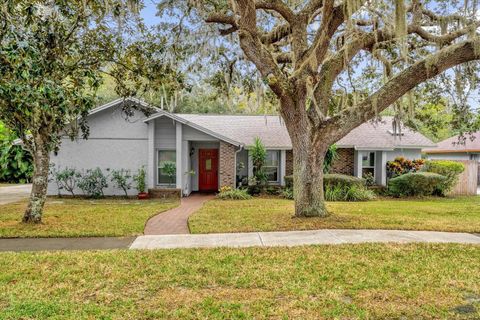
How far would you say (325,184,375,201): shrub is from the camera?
15.0 m

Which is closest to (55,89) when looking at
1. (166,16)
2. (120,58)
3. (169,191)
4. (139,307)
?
(139,307)

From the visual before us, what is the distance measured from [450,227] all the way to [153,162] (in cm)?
1170

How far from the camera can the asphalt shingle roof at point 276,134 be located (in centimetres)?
1769

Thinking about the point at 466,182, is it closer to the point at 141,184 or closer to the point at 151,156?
the point at 151,156

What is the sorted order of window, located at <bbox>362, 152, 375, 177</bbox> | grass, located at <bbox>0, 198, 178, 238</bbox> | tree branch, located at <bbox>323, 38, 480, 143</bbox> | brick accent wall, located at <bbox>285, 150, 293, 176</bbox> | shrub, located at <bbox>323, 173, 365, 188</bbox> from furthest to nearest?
1. window, located at <bbox>362, 152, 375, 177</bbox>
2. brick accent wall, located at <bbox>285, 150, 293, 176</bbox>
3. shrub, located at <bbox>323, 173, 365, 188</bbox>
4. grass, located at <bbox>0, 198, 178, 238</bbox>
5. tree branch, located at <bbox>323, 38, 480, 143</bbox>

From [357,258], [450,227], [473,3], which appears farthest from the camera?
[450,227]

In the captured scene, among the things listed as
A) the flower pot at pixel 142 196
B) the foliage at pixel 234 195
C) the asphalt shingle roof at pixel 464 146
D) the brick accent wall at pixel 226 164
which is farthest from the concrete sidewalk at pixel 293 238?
the asphalt shingle roof at pixel 464 146

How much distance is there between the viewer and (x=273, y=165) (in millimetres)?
18188

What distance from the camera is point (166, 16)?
35.0 ft

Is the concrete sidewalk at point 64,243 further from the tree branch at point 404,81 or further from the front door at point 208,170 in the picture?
the front door at point 208,170

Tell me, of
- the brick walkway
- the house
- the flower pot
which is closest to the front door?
the house

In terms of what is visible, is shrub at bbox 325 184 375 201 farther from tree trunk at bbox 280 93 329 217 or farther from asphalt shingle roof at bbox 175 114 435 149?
tree trunk at bbox 280 93 329 217

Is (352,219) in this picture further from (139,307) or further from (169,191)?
(169,191)

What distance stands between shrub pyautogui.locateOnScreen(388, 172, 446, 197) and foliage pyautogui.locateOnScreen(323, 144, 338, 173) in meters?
2.87
